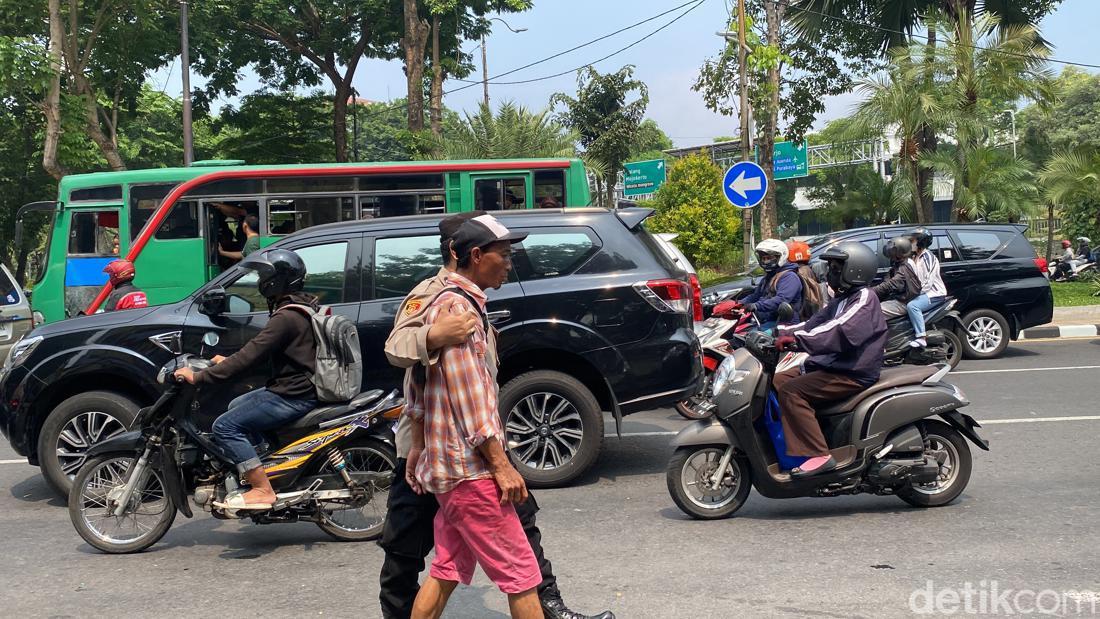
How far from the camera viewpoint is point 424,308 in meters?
3.31

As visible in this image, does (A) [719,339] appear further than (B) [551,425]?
Yes

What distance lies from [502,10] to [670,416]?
2249cm

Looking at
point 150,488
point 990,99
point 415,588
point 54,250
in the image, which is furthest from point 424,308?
point 990,99

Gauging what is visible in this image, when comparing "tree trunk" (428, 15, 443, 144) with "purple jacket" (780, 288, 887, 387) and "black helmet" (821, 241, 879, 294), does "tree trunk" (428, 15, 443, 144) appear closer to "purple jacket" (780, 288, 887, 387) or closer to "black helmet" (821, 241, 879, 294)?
"black helmet" (821, 241, 879, 294)

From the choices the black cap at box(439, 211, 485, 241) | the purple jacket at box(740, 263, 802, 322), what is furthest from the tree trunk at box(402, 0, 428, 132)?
the black cap at box(439, 211, 485, 241)

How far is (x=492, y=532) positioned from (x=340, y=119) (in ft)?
98.4

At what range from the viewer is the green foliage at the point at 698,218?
30.0 meters

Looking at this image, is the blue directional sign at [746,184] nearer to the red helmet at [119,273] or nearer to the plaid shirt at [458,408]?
the red helmet at [119,273]

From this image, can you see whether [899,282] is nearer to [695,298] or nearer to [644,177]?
[695,298]

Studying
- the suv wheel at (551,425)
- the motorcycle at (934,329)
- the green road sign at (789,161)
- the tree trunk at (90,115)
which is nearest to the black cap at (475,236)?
the suv wheel at (551,425)

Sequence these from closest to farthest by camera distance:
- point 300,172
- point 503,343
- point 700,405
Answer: point 700,405 < point 503,343 < point 300,172

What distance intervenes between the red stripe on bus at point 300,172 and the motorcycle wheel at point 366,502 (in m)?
7.58

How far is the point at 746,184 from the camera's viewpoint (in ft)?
47.3

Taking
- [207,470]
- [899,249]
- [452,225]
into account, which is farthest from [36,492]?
[899,249]
